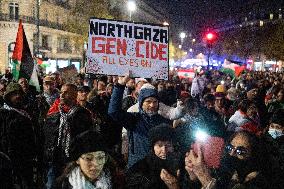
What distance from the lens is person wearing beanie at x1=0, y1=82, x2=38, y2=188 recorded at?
5.50 metres

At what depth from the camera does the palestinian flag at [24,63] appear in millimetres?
10508

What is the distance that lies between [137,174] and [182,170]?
453 mm

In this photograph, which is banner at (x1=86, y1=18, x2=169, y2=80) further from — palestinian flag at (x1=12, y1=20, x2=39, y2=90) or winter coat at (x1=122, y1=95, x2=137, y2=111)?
palestinian flag at (x1=12, y1=20, x2=39, y2=90)

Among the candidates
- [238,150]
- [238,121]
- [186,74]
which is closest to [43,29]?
[186,74]

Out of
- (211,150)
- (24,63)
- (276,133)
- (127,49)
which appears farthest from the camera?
(24,63)

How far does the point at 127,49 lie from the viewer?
22.0 feet

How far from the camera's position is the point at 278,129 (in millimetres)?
5996

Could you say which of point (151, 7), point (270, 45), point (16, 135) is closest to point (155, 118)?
point (16, 135)

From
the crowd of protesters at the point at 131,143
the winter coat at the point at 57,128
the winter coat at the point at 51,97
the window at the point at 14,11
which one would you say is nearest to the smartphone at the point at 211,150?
the crowd of protesters at the point at 131,143

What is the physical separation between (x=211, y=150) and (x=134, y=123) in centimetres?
210

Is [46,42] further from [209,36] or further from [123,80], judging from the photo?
[123,80]

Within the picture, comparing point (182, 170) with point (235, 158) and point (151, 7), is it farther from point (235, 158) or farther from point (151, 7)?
point (151, 7)

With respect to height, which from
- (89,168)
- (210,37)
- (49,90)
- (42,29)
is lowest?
(89,168)

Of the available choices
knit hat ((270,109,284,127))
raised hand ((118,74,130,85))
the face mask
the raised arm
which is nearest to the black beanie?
the raised arm
